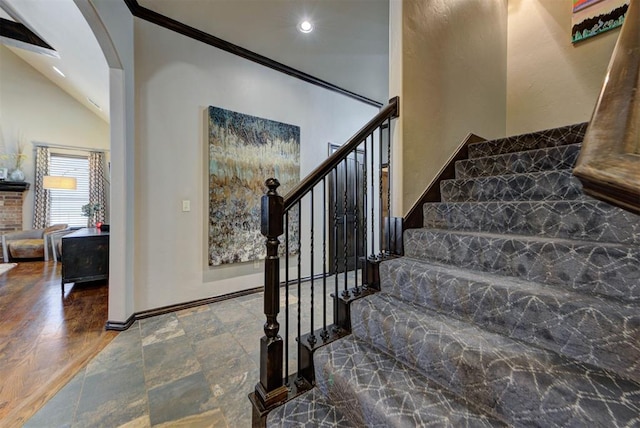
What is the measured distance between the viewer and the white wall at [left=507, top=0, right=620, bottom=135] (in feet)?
7.88

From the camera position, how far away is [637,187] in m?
0.35

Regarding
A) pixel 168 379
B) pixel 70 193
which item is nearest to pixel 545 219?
pixel 168 379

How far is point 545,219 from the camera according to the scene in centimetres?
140

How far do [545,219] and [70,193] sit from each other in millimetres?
8246

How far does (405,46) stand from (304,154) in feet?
6.49

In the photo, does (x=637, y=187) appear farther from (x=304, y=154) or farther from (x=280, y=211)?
(x=304, y=154)

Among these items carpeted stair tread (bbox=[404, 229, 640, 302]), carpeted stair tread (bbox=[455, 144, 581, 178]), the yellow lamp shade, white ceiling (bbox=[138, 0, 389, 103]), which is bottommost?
carpeted stair tread (bbox=[404, 229, 640, 302])

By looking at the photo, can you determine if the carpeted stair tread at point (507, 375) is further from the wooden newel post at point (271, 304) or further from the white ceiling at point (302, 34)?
the white ceiling at point (302, 34)

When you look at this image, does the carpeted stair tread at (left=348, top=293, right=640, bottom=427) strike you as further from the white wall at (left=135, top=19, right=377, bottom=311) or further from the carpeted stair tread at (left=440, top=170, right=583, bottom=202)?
the white wall at (left=135, top=19, right=377, bottom=311)

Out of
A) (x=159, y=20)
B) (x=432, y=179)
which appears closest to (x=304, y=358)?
Answer: (x=432, y=179)

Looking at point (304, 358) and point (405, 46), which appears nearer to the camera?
point (304, 358)

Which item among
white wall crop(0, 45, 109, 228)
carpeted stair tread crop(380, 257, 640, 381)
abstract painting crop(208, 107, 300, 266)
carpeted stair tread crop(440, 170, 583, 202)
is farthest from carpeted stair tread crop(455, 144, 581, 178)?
white wall crop(0, 45, 109, 228)

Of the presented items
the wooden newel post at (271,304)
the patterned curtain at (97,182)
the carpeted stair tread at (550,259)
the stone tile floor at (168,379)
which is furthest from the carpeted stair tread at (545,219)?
the patterned curtain at (97,182)

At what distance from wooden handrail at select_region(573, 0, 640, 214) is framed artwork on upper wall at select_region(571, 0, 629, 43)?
8.75 feet
